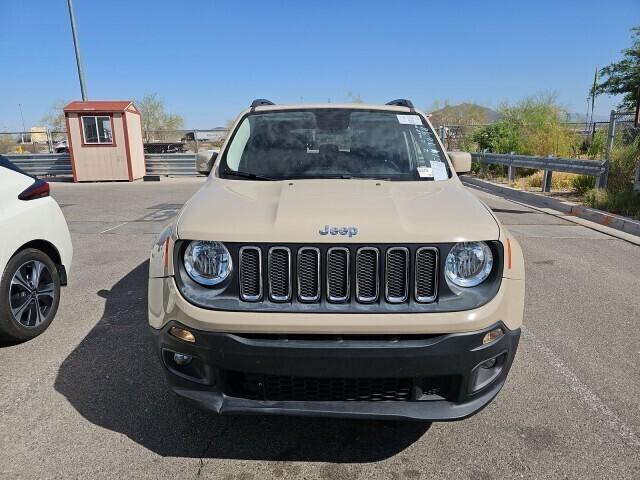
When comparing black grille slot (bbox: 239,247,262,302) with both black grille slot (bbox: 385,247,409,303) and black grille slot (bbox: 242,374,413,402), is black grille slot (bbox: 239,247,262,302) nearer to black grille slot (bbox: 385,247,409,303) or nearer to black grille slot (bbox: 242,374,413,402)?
black grille slot (bbox: 242,374,413,402)

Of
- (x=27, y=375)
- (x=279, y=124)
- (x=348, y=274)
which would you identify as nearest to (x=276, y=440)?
(x=348, y=274)

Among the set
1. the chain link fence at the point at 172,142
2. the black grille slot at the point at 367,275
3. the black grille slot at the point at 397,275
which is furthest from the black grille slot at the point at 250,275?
the chain link fence at the point at 172,142

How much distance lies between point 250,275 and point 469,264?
1061 millimetres

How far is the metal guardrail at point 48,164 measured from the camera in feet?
62.1

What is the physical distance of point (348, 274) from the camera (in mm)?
2189

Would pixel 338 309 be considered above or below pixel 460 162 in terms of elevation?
below

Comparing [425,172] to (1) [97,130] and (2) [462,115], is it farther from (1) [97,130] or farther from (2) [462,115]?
(2) [462,115]

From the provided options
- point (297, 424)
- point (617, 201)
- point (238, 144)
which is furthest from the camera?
point (617, 201)

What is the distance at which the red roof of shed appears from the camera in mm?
16844

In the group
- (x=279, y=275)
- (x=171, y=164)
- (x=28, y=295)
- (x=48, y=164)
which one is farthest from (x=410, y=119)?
(x=48, y=164)

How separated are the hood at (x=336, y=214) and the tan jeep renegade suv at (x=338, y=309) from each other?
0.01m

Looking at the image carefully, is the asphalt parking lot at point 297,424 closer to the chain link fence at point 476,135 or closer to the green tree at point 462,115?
the chain link fence at point 476,135

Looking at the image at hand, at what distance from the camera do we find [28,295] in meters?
3.75

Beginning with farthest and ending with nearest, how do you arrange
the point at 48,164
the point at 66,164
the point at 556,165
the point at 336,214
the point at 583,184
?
1. the point at 48,164
2. the point at 66,164
3. the point at 583,184
4. the point at 556,165
5. the point at 336,214
